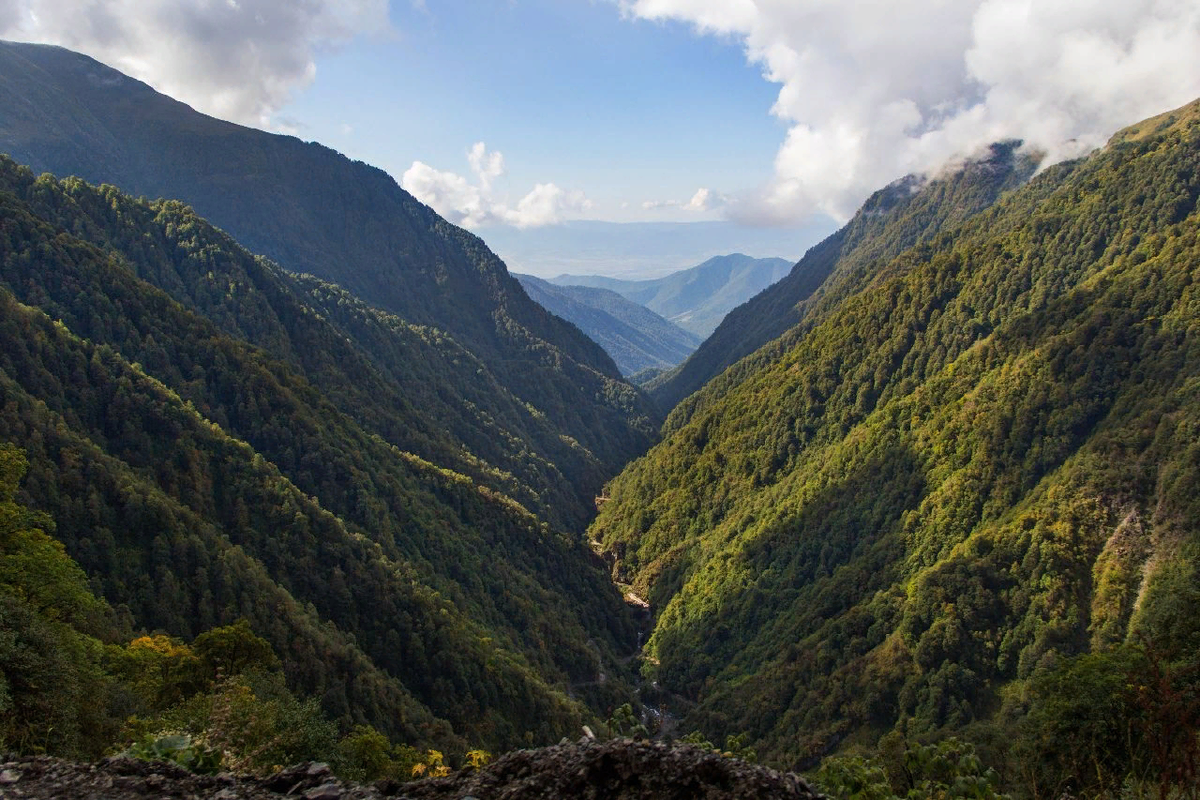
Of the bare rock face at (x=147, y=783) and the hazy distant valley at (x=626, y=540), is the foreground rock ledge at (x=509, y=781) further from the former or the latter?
the hazy distant valley at (x=626, y=540)

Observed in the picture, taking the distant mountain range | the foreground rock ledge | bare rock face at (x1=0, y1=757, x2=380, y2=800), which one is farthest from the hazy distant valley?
the foreground rock ledge

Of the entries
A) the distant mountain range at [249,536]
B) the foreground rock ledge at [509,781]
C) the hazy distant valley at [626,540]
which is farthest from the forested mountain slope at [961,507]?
the distant mountain range at [249,536]

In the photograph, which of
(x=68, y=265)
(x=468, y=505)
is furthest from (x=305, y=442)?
(x=68, y=265)

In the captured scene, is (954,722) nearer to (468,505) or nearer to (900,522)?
(900,522)

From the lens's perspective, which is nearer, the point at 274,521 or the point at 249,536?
the point at 249,536

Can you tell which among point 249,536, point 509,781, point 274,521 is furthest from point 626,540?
point 509,781

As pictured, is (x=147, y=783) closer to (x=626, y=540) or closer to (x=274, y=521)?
(x=274, y=521)

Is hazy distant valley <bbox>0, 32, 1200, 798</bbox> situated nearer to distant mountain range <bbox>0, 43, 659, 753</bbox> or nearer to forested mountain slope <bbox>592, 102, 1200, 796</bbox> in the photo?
distant mountain range <bbox>0, 43, 659, 753</bbox>
